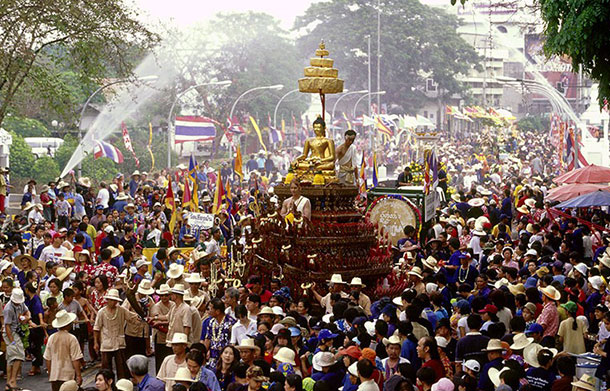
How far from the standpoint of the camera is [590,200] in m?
21.3

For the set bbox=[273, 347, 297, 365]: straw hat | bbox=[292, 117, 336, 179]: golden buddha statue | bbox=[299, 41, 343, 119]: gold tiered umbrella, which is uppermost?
bbox=[299, 41, 343, 119]: gold tiered umbrella

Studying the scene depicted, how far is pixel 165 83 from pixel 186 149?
940 centimetres

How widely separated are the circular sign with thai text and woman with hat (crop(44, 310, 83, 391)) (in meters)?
11.5

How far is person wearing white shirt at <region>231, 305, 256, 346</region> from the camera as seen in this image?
43.2 feet

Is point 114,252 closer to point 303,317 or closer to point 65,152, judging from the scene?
point 303,317

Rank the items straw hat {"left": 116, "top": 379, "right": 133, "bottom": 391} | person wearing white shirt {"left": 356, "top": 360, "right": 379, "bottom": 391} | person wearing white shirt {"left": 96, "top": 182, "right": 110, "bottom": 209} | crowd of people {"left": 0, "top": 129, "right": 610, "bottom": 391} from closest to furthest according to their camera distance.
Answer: straw hat {"left": 116, "top": 379, "right": 133, "bottom": 391} → person wearing white shirt {"left": 356, "top": 360, "right": 379, "bottom": 391} → crowd of people {"left": 0, "top": 129, "right": 610, "bottom": 391} → person wearing white shirt {"left": 96, "top": 182, "right": 110, "bottom": 209}

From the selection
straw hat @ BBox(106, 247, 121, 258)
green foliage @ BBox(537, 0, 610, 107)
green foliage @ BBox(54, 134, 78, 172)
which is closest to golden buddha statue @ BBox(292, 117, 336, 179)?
straw hat @ BBox(106, 247, 121, 258)

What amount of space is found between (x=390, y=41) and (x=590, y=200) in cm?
7492

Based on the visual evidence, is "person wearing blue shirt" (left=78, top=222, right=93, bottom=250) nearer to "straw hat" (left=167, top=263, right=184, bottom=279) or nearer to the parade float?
the parade float

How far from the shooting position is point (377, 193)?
2478 centimetres

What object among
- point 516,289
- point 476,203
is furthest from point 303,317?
point 476,203

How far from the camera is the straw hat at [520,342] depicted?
38.1 feet

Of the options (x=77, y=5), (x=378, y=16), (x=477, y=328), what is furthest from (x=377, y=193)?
(x=378, y=16)

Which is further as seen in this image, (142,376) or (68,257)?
(68,257)
